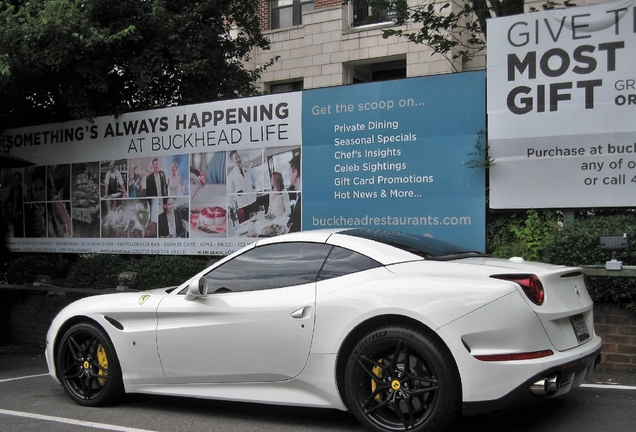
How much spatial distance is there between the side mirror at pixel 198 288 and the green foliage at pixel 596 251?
3967 mm

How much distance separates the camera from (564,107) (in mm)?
8117

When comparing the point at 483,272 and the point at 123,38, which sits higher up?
the point at 123,38

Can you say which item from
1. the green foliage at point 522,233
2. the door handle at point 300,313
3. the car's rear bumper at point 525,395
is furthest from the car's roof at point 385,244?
the green foliage at point 522,233

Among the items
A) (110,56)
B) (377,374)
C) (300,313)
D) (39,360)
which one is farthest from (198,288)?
(110,56)

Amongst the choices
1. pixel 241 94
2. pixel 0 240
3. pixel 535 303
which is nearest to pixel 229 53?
pixel 241 94

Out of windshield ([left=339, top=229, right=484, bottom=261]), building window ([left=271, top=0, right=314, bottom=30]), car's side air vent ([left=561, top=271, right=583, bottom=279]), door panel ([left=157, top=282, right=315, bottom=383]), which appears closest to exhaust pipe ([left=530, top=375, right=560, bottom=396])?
car's side air vent ([left=561, top=271, right=583, bottom=279])

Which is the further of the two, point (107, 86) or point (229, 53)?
point (229, 53)

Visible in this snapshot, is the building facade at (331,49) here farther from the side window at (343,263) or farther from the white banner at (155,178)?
the side window at (343,263)

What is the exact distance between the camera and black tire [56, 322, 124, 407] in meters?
6.25

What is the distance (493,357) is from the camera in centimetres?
454

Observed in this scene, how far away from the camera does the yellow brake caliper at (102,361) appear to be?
249 inches

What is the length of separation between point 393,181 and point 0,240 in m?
7.62

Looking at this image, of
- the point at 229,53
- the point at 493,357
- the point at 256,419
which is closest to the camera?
the point at 493,357

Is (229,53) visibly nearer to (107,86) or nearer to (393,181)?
(107,86)
